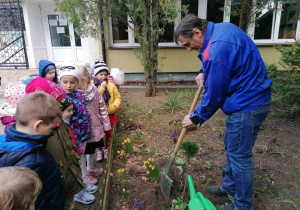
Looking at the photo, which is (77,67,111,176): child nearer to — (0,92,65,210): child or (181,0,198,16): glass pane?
(0,92,65,210): child

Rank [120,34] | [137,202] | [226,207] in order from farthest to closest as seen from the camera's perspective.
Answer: [120,34]
[137,202]
[226,207]

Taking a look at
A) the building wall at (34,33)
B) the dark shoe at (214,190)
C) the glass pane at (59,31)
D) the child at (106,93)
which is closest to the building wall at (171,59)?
the glass pane at (59,31)

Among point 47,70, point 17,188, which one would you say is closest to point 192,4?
point 47,70

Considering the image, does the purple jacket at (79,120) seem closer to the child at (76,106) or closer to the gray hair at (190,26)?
the child at (76,106)

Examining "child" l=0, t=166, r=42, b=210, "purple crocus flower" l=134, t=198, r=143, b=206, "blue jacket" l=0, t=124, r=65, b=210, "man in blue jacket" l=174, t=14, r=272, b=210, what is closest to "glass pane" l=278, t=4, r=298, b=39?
"man in blue jacket" l=174, t=14, r=272, b=210

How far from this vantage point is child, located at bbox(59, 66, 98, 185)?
7.93 feet

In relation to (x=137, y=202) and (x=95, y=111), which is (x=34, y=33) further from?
(x=137, y=202)

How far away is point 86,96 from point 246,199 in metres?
2.03

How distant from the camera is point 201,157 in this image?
3.28 meters

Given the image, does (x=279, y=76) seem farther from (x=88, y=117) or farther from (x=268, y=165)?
(x=88, y=117)

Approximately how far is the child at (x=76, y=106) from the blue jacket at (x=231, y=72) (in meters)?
1.34

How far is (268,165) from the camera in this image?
9.89 ft

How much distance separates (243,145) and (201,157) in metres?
1.37

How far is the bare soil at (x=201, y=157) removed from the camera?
2504 mm
